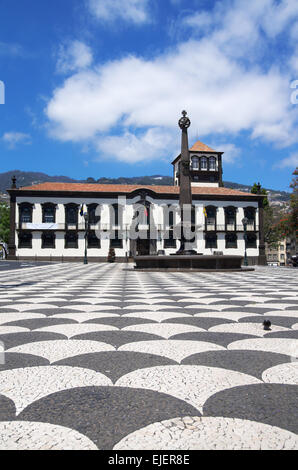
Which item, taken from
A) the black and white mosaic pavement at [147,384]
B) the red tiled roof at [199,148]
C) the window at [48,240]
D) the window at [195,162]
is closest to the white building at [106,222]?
the window at [48,240]

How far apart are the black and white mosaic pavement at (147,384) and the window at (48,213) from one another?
1451 inches

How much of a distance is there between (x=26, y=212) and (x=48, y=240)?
3986 millimetres

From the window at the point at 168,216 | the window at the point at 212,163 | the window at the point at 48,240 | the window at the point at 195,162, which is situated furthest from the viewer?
the window at the point at 212,163

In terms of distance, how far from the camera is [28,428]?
162cm

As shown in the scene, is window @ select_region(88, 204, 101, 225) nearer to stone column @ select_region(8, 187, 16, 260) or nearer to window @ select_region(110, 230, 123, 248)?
window @ select_region(110, 230, 123, 248)

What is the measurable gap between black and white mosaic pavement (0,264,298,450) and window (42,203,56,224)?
36.8 meters

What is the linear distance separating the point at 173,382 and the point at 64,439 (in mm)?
878

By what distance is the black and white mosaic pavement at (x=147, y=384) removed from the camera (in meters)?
1.56

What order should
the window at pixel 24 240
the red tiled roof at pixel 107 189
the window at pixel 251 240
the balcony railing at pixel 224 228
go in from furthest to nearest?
the window at pixel 251 240
the balcony railing at pixel 224 228
the red tiled roof at pixel 107 189
the window at pixel 24 240

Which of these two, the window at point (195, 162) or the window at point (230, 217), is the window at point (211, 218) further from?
the window at point (195, 162)

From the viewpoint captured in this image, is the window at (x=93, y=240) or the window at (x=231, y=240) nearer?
the window at (x=93, y=240)

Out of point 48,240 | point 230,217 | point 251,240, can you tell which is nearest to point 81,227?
point 48,240
